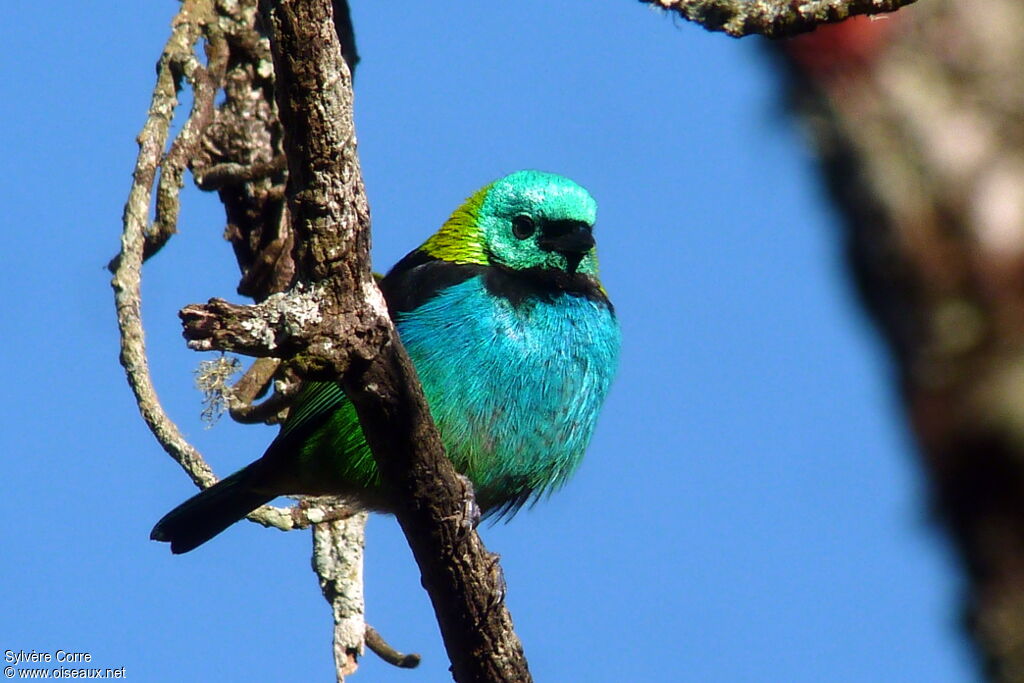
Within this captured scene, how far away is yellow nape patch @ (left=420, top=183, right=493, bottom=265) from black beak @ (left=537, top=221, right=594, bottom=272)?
0.27 meters

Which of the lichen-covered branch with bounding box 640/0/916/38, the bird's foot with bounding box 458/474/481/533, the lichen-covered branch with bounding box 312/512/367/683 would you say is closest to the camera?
the lichen-covered branch with bounding box 640/0/916/38

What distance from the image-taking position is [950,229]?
140 inches

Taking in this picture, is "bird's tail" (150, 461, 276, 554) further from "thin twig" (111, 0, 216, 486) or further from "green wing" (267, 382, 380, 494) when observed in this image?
"thin twig" (111, 0, 216, 486)

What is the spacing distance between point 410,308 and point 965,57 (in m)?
2.16

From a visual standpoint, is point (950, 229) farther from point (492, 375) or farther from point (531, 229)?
point (531, 229)

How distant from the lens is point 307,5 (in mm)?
2697

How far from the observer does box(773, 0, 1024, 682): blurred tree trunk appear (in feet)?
9.76

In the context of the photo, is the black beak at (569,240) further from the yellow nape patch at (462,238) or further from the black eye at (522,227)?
the yellow nape patch at (462,238)

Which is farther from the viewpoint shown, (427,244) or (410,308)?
(427,244)

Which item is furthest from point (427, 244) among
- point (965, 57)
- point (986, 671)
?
point (986, 671)

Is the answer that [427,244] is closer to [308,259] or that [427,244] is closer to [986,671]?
[308,259]

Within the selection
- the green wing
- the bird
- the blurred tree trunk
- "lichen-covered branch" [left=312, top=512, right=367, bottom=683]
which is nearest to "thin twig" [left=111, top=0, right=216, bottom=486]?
the bird

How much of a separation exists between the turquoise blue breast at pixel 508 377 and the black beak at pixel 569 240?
0.79ft

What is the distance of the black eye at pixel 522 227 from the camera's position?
517 cm
